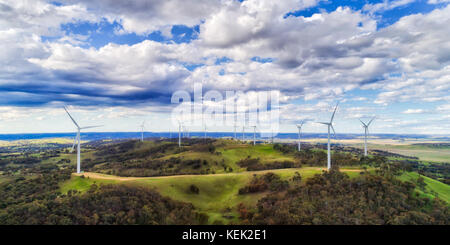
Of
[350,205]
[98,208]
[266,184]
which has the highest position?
[350,205]

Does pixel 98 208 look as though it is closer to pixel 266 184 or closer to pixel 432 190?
pixel 266 184

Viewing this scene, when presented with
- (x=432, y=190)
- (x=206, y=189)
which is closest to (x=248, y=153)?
(x=206, y=189)

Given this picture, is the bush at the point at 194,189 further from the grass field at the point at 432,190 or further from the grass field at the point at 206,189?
the grass field at the point at 432,190

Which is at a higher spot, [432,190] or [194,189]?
[432,190]

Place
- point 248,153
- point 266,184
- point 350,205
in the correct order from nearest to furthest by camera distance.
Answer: point 350,205
point 266,184
point 248,153

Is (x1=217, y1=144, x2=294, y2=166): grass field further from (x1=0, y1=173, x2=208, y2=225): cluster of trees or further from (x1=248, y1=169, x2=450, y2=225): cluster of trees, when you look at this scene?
(x1=0, y1=173, x2=208, y2=225): cluster of trees

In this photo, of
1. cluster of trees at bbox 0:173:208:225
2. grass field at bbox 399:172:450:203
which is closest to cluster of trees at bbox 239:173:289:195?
cluster of trees at bbox 0:173:208:225

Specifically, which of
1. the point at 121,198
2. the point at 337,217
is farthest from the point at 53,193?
the point at 337,217

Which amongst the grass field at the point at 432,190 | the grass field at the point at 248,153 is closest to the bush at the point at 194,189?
the grass field at the point at 432,190
